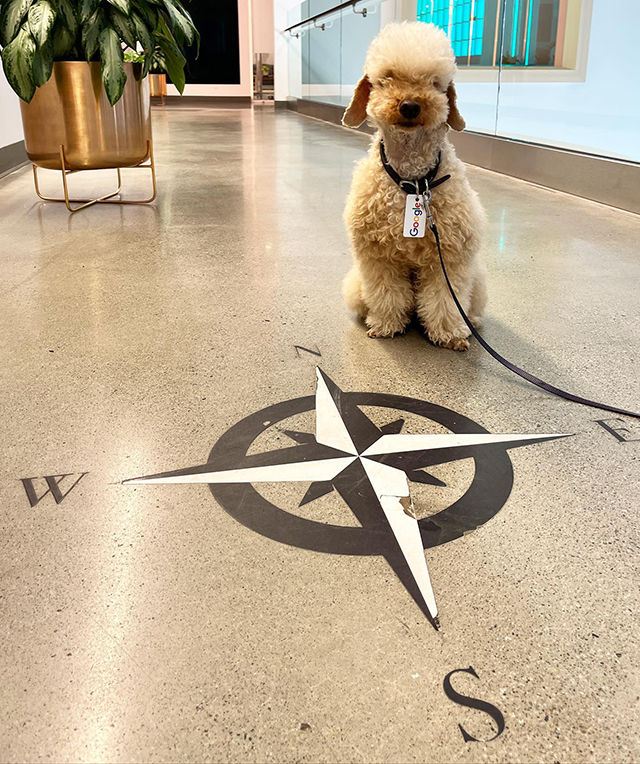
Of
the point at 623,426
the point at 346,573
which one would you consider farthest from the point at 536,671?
the point at 623,426

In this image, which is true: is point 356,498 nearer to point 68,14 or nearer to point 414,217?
point 414,217

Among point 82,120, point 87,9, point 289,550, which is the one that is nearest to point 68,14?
point 87,9

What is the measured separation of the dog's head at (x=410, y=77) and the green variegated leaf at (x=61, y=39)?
2248 millimetres

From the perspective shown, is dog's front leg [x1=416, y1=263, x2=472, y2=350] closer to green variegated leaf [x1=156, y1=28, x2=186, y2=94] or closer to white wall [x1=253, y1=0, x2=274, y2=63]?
green variegated leaf [x1=156, y1=28, x2=186, y2=94]

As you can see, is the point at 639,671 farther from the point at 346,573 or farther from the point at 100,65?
the point at 100,65

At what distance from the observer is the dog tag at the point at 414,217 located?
188 cm

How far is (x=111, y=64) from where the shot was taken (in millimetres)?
3281

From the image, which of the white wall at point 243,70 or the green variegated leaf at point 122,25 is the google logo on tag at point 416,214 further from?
the white wall at point 243,70

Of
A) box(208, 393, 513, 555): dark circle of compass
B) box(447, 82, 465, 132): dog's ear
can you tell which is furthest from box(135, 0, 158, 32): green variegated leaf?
box(208, 393, 513, 555): dark circle of compass

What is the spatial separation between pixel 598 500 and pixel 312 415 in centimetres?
67

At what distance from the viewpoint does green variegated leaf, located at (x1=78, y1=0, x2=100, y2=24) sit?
10.7 ft

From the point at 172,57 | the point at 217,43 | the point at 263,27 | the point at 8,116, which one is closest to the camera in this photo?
the point at 172,57

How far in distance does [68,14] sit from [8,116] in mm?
2387

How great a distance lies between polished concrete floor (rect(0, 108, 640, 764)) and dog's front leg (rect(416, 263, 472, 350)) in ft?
0.23
